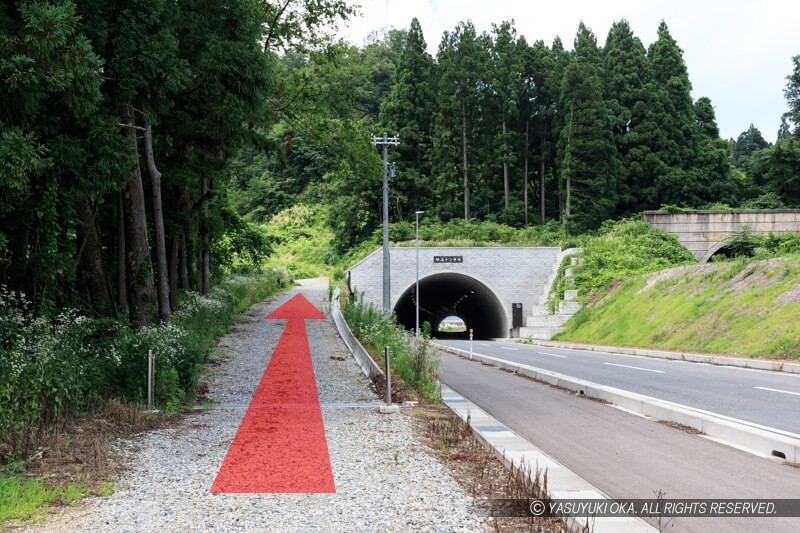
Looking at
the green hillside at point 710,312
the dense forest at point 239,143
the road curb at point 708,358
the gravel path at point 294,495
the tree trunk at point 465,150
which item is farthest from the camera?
the tree trunk at point 465,150

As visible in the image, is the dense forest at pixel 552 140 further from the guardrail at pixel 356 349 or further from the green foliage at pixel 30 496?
the green foliage at pixel 30 496

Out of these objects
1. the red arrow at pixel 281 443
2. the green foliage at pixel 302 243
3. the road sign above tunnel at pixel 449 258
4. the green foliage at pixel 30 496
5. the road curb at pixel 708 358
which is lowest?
the road curb at pixel 708 358

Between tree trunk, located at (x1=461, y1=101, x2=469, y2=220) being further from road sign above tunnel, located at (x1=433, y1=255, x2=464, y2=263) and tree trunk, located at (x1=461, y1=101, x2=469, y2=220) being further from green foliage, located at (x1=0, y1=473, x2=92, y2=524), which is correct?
green foliage, located at (x1=0, y1=473, x2=92, y2=524)

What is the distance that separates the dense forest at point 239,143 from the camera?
29.2 feet

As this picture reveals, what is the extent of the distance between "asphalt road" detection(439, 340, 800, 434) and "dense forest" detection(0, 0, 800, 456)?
8.21m

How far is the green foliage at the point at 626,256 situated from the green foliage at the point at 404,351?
1896 cm

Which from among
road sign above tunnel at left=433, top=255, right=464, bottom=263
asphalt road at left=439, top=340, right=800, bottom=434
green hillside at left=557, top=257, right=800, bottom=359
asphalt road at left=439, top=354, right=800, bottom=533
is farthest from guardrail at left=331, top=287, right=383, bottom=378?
road sign above tunnel at left=433, top=255, right=464, bottom=263

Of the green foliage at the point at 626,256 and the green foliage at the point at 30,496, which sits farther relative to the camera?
the green foliage at the point at 626,256

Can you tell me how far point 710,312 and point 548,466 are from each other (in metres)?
18.2

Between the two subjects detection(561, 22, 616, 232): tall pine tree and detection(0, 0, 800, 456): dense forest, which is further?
detection(561, 22, 616, 232): tall pine tree

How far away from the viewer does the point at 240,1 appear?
45.3ft

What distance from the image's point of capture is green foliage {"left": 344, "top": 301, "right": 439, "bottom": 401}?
40.1 feet

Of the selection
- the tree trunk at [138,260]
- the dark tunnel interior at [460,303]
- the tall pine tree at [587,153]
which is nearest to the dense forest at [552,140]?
the tall pine tree at [587,153]

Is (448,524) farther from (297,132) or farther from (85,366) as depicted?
(297,132)
